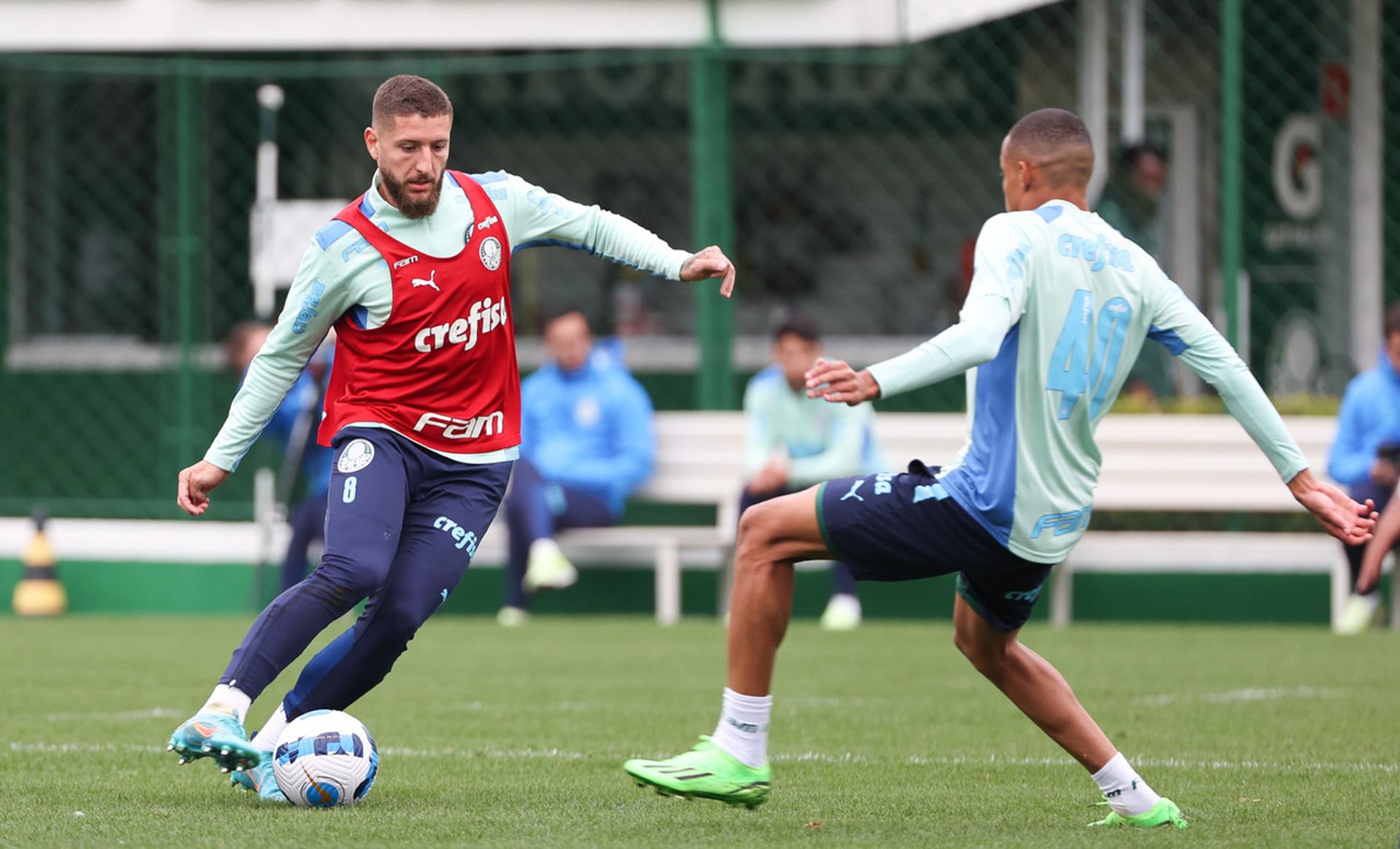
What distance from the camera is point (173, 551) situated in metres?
13.5

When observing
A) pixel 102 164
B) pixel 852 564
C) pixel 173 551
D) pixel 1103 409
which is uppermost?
pixel 102 164

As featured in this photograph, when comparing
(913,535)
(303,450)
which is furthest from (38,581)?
(913,535)

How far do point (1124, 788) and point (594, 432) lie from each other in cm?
770

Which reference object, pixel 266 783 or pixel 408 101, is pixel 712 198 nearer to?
pixel 408 101

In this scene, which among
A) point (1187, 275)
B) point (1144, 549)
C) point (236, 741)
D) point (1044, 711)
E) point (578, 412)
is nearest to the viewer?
point (236, 741)

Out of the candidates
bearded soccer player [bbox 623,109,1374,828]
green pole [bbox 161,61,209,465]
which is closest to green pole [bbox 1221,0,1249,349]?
green pole [bbox 161,61,209,465]

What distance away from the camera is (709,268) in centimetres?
566

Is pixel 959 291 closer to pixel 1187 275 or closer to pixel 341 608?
pixel 1187 275

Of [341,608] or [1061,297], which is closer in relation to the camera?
[1061,297]

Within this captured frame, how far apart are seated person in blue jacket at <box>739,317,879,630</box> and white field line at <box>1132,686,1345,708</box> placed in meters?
3.61

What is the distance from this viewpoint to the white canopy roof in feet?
47.9

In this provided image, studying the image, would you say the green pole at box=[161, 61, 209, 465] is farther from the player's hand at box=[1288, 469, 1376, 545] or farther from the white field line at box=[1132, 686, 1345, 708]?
the player's hand at box=[1288, 469, 1376, 545]

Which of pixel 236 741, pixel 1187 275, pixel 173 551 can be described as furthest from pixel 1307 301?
pixel 236 741

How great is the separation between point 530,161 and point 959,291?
12.2 feet
